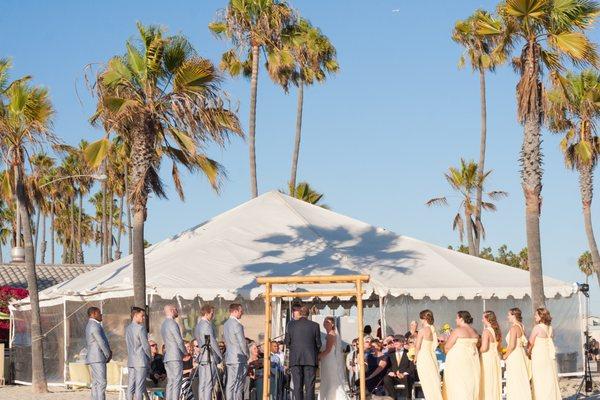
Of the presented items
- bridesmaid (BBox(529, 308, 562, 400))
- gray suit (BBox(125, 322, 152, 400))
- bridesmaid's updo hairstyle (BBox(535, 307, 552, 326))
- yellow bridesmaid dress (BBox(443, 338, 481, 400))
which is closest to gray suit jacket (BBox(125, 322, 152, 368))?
gray suit (BBox(125, 322, 152, 400))

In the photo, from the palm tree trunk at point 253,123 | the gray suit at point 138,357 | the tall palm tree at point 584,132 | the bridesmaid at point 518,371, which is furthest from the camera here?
the palm tree trunk at point 253,123

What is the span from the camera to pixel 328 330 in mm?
17391

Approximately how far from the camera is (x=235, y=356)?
17.6m

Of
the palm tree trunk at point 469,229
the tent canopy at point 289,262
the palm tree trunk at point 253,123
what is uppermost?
the palm tree trunk at point 253,123

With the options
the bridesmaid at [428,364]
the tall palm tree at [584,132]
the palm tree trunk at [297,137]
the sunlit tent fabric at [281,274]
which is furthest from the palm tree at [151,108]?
the palm tree trunk at [297,137]

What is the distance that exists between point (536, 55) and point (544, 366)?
8921 millimetres

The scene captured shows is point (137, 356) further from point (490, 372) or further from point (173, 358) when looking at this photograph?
point (490, 372)

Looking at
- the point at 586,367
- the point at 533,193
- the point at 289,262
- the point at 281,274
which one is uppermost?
the point at 533,193

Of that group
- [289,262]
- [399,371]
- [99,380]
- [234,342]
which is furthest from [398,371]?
[289,262]

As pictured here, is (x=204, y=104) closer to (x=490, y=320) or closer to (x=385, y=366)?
(x=385, y=366)

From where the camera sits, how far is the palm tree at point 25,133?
25328mm

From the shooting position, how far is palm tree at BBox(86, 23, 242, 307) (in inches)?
876

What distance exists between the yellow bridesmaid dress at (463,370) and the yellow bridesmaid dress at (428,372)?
622 mm

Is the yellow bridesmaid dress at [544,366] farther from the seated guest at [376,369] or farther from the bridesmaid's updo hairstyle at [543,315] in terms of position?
the seated guest at [376,369]
